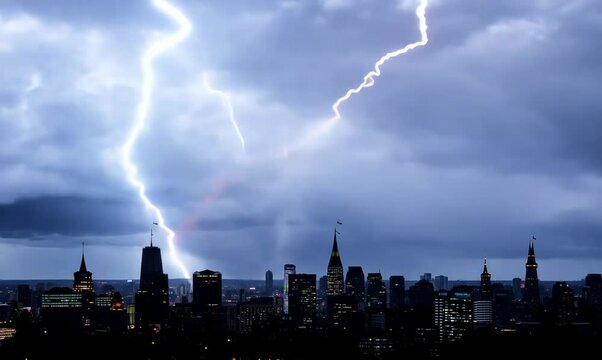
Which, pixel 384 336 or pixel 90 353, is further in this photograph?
pixel 384 336

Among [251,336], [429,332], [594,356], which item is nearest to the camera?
[594,356]

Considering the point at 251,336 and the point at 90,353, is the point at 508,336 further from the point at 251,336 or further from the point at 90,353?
the point at 90,353

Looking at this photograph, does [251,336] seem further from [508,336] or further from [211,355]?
[508,336]

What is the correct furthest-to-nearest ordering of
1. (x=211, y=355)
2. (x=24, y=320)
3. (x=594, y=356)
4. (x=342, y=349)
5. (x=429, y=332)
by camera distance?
1. (x=429, y=332)
2. (x=24, y=320)
3. (x=342, y=349)
4. (x=211, y=355)
5. (x=594, y=356)

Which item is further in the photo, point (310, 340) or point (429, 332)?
point (429, 332)

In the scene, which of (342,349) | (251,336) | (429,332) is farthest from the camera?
(429,332)

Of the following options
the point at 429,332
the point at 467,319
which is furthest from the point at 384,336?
the point at 467,319

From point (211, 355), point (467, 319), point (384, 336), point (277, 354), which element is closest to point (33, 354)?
point (211, 355)

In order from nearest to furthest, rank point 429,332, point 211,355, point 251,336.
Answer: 1. point 211,355
2. point 251,336
3. point 429,332
